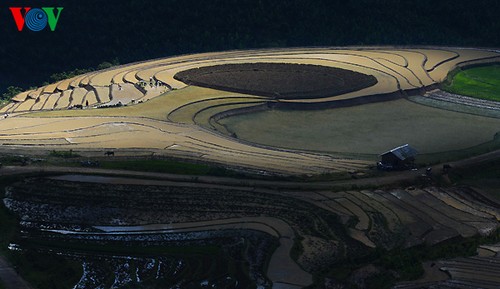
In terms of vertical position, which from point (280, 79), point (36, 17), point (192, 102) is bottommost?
point (192, 102)

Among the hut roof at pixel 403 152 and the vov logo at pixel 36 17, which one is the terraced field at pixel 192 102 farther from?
the vov logo at pixel 36 17

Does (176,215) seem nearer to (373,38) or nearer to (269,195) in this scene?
(269,195)

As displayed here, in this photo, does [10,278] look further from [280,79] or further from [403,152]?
[280,79]

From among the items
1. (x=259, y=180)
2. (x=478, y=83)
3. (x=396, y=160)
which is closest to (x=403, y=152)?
(x=396, y=160)

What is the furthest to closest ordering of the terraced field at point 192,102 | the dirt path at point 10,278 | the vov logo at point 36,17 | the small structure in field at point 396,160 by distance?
1. the vov logo at point 36,17
2. the terraced field at point 192,102
3. the small structure in field at point 396,160
4. the dirt path at point 10,278

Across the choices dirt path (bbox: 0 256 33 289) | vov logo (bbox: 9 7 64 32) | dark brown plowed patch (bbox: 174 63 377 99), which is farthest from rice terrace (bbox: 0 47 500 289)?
vov logo (bbox: 9 7 64 32)

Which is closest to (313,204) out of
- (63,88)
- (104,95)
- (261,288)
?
(261,288)

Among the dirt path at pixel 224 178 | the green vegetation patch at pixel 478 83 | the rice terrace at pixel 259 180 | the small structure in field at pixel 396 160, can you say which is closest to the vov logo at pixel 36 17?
the rice terrace at pixel 259 180
